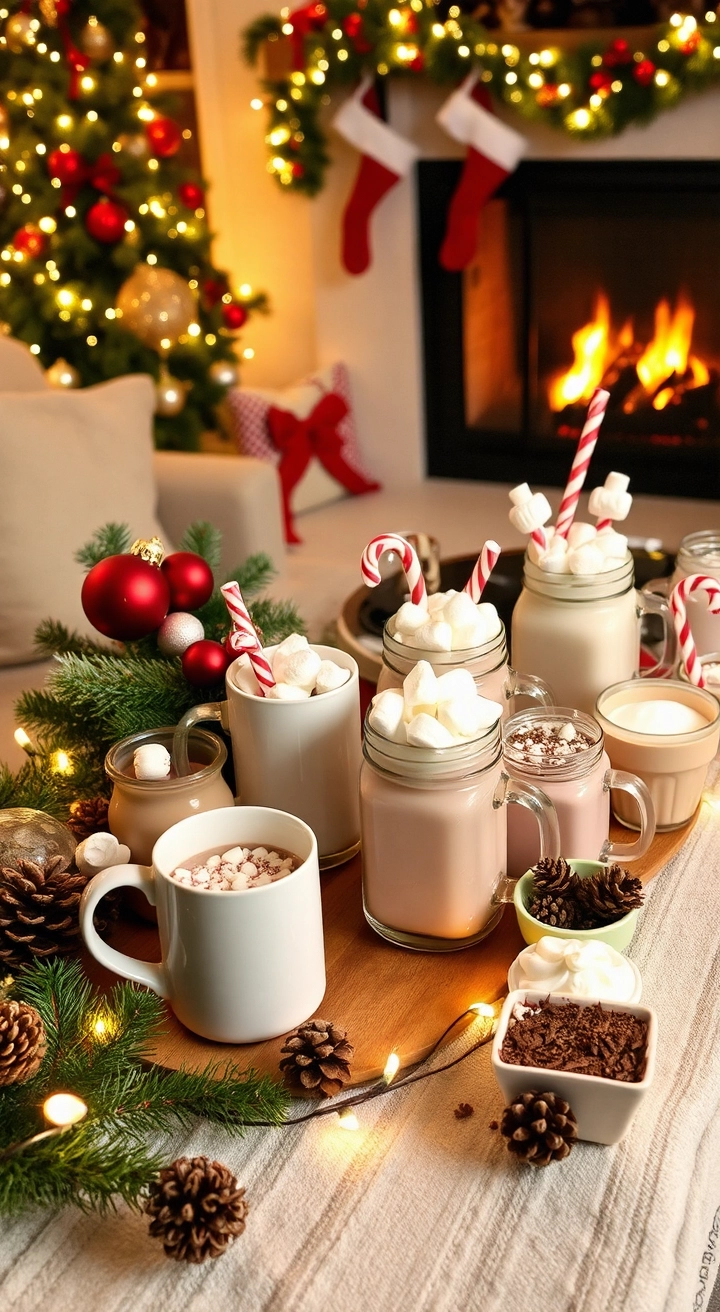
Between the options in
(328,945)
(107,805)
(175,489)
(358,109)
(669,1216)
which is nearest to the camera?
(669,1216)

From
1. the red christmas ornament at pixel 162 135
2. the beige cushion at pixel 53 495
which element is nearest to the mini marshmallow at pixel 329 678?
the beige cushion at pixel 53 495

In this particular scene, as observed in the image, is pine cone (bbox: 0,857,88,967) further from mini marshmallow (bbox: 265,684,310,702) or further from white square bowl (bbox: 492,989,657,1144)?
white square bowl (bbox: 492,989,657,1144)

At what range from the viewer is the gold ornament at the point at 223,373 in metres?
3.49

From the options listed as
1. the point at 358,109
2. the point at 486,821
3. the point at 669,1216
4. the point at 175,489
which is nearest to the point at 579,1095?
the point at 669,1216

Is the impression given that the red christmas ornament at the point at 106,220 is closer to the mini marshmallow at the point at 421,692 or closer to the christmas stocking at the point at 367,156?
the christmas stocking at the point at 367,156

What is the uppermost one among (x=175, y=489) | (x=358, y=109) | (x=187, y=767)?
(x=358, y=109)

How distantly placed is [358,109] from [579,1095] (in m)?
3.04

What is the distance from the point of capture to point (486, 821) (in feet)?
3.13

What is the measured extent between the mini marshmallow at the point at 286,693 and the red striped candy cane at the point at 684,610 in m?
0.39

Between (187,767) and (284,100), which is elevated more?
(284,100)

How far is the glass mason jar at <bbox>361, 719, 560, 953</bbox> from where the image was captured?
0.93 m

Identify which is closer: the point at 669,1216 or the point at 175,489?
the point at 669,1216

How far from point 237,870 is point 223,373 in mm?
2755

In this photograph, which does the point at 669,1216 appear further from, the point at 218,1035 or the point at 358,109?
the point at 358,109
